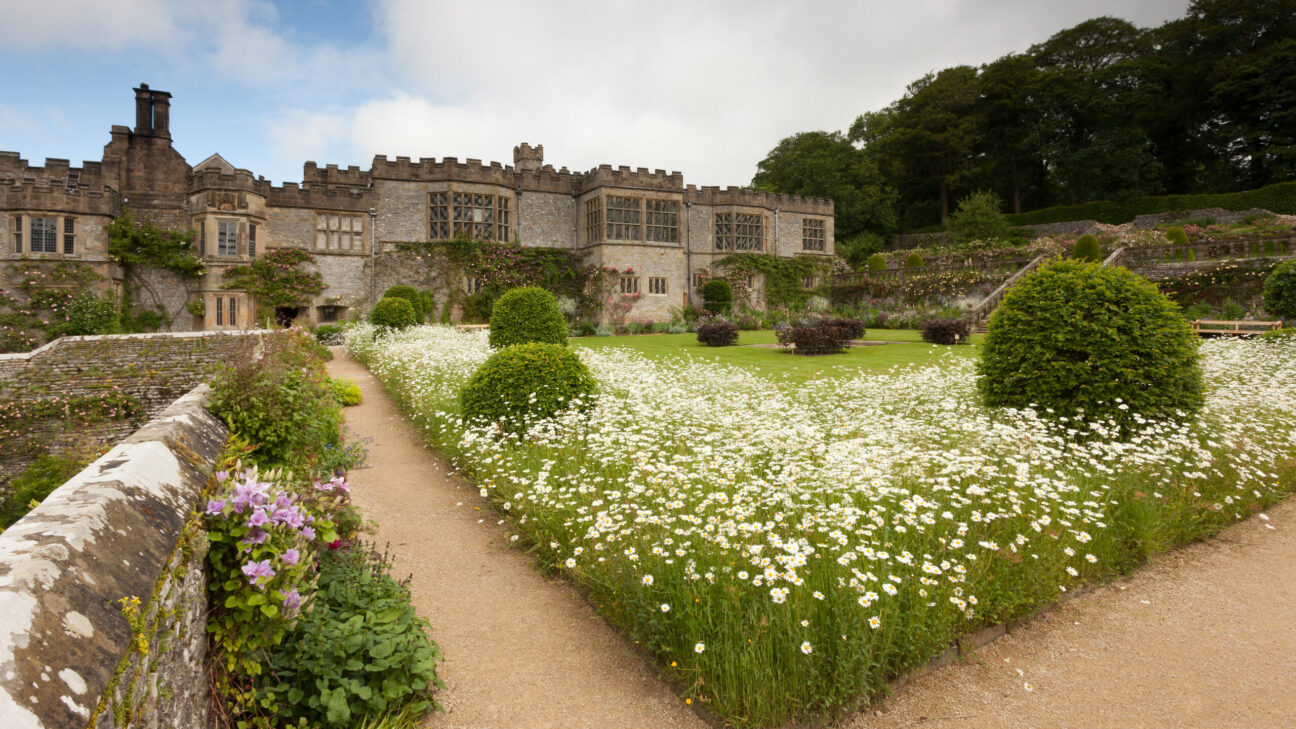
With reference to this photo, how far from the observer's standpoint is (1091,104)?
40688mm

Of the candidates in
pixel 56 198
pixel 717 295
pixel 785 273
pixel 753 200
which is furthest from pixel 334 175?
pixel 785 273

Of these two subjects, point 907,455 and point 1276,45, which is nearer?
point 907,455

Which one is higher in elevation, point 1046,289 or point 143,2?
point 143,2

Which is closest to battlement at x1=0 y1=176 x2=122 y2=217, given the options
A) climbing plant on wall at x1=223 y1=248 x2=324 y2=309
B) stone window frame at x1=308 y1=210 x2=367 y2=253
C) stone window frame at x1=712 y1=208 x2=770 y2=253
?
climbing plant on wall at x1=223 y1=248 x2=324 y2=309

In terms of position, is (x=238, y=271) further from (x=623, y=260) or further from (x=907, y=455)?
(x=907, y=455)

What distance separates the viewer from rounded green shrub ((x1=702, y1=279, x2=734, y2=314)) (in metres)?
29.6

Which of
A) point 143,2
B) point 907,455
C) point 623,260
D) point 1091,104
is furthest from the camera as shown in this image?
point 1091,104

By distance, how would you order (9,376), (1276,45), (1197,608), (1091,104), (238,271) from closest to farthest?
1. (1197,608)
2. (9,376)
3. (238,271)
4. (1276,45)
5. (1091,104)

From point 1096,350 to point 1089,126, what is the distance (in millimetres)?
48554

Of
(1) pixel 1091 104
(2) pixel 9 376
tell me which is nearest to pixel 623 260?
(2) pixel 9 376

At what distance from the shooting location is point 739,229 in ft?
105

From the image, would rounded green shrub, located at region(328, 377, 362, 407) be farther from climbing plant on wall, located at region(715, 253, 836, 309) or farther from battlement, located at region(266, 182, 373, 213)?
climbing plant on wall, located at region(715, 253, 836, 309)

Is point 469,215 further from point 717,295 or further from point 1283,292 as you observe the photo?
point 1283,292

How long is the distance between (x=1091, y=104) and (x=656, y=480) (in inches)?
1959
